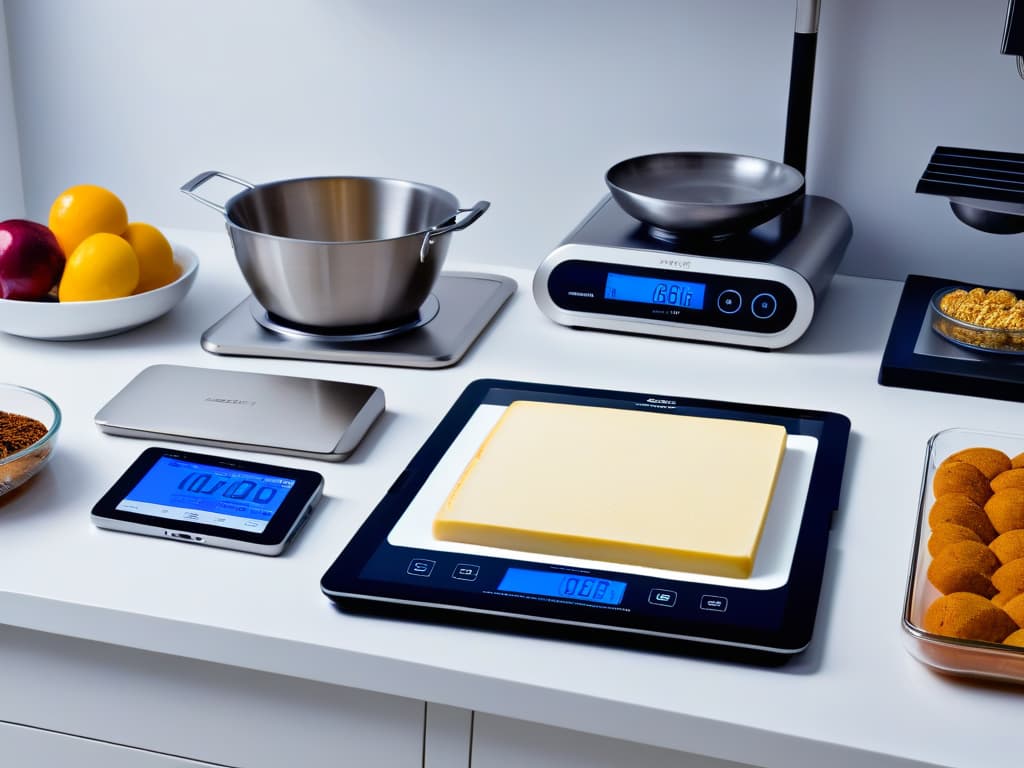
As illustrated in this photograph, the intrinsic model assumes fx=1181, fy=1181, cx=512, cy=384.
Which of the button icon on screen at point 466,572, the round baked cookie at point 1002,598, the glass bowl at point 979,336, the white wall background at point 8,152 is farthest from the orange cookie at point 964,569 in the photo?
the white wall background at point 8,152

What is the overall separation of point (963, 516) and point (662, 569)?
23 centimetres

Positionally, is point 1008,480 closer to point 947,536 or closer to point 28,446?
point 947,536

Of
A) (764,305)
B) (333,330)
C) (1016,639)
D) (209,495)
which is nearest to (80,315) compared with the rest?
(333,330)

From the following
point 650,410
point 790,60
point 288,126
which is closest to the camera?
point 650,410

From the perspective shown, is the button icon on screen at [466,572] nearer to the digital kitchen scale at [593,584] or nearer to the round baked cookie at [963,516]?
the digital kitchen scale at [593,584]

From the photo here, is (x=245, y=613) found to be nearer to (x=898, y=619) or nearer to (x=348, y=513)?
(x=348, y=513)

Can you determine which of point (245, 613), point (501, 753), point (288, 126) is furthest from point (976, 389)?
point (288, 126)

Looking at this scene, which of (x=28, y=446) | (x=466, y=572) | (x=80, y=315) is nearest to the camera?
(x=466, y=572)

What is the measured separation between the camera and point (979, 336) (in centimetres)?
121

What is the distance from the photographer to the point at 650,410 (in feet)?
3.66

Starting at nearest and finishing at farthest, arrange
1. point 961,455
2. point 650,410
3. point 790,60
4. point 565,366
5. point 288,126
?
point 961,455 → point 650,410 → point 565,366 → point 790,60 → point 288,126

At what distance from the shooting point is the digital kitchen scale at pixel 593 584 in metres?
0.80

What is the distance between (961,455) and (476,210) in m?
0.56

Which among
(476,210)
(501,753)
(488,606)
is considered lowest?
(501,753)
